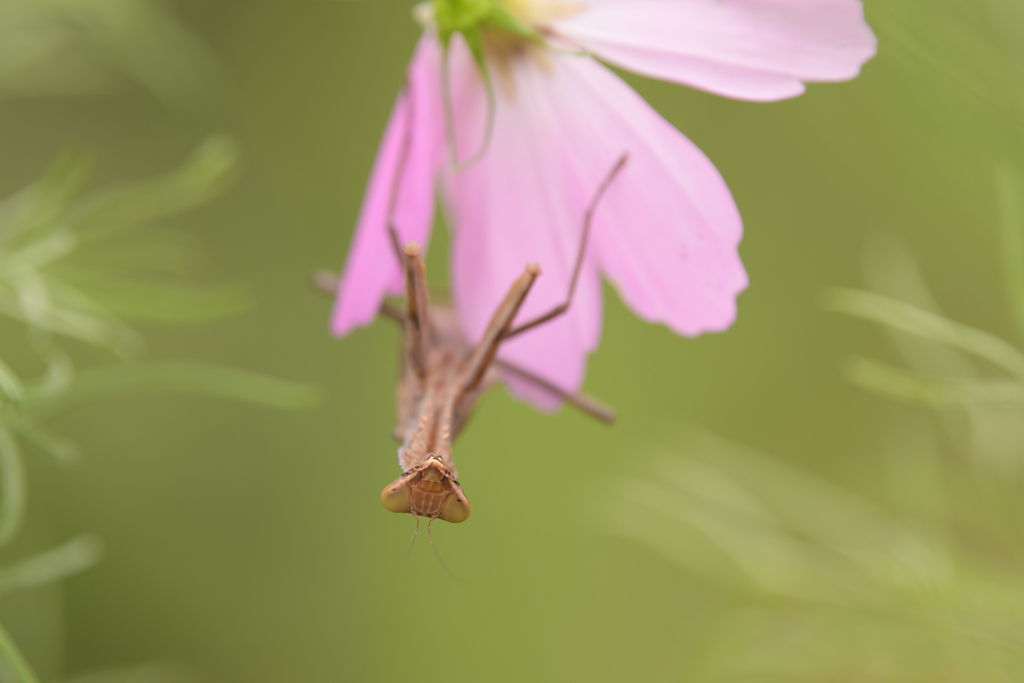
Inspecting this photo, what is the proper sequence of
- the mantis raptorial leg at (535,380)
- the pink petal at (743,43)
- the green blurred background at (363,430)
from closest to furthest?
the pink petal at (743,43) < the mantis raptorial leg at (535,380) < the green blurred background at (363,430)

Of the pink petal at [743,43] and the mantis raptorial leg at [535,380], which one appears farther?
the mantis raptorial leg at [535,380]

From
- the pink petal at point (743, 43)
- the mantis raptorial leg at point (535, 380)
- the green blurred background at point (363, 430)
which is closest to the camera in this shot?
the pink petal at point (743, 43)

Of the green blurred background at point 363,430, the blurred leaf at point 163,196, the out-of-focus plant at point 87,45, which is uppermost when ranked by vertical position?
the out-of-focus plant at point 87,45

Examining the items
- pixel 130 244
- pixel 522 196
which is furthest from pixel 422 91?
pixel 130 244

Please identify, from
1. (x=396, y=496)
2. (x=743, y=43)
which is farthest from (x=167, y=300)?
(x=743, y=43)

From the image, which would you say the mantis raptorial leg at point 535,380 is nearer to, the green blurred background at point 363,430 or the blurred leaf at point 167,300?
the blurred leaf at point 167,300

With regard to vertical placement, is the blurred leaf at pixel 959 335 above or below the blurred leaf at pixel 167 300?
below

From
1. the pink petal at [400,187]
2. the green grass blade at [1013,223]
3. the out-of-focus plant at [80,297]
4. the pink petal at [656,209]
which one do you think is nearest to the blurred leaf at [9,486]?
the out-of-focus plant at [80,297]
